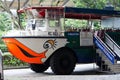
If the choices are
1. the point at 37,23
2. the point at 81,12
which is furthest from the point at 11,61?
the point at 81,12

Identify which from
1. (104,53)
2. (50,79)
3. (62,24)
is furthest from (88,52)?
(50,79)

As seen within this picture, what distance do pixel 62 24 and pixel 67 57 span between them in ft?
5.17

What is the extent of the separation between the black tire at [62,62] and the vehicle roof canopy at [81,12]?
185 cm

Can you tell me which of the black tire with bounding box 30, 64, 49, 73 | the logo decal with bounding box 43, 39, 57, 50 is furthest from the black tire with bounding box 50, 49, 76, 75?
the black tire with bounding box 30, 64, 49, 73

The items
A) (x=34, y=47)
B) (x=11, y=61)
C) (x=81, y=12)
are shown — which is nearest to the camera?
(x=34, y=47)

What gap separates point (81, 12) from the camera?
19.3 metres

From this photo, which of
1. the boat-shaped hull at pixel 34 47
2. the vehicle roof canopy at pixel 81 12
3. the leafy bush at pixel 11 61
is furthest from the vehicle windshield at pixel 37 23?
the leafy bush at pixel 11 61

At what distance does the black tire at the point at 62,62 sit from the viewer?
18609mm

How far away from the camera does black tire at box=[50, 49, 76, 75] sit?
18.6 meters

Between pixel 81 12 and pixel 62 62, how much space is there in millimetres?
2585

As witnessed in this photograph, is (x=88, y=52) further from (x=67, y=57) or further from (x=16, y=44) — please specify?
(x=16, y=44)

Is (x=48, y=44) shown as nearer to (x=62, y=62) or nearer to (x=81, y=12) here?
(x=62, y=62)

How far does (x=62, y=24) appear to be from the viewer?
62.5ft

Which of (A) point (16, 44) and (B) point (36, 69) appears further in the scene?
(B) point (36, 69)
